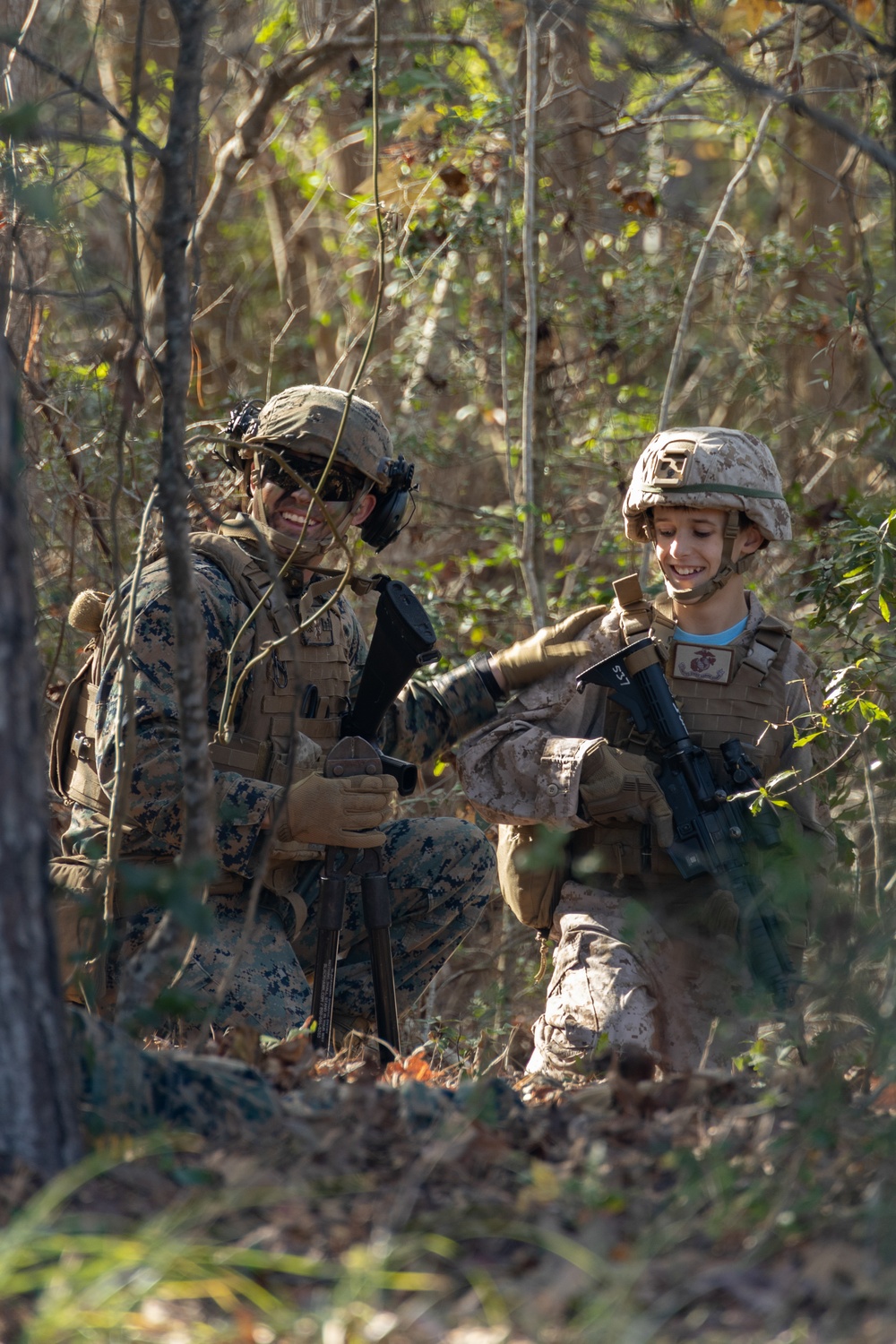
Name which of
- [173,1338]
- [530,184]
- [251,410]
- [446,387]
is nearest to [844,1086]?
[173,1338]

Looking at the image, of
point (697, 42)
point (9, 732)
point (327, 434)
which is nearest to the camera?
point (9, 732)

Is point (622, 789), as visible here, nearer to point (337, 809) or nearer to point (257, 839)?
point (337, 809)

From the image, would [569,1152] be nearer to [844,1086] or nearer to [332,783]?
[844,1086]

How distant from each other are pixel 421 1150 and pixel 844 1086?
76 cm

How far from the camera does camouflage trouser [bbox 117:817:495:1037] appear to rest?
388cm

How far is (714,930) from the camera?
3.93m

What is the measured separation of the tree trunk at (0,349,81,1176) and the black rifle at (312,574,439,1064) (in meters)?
1.77

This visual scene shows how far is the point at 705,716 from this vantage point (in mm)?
4059

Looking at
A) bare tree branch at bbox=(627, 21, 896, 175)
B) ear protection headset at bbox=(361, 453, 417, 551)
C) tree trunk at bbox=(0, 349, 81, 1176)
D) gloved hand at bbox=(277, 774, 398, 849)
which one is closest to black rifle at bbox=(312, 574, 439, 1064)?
gloved hand at bbox=(277, 774, 398, 849)

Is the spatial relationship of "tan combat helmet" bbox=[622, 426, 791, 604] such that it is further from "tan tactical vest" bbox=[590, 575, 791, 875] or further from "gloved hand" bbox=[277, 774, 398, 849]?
"gloved hand" bbox=[277, 774, 398, 849]

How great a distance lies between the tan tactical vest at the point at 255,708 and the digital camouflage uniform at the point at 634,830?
519 mm

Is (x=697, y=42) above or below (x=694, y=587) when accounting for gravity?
above

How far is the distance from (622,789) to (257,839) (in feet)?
3.54

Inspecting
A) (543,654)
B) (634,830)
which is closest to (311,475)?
(543,654)
